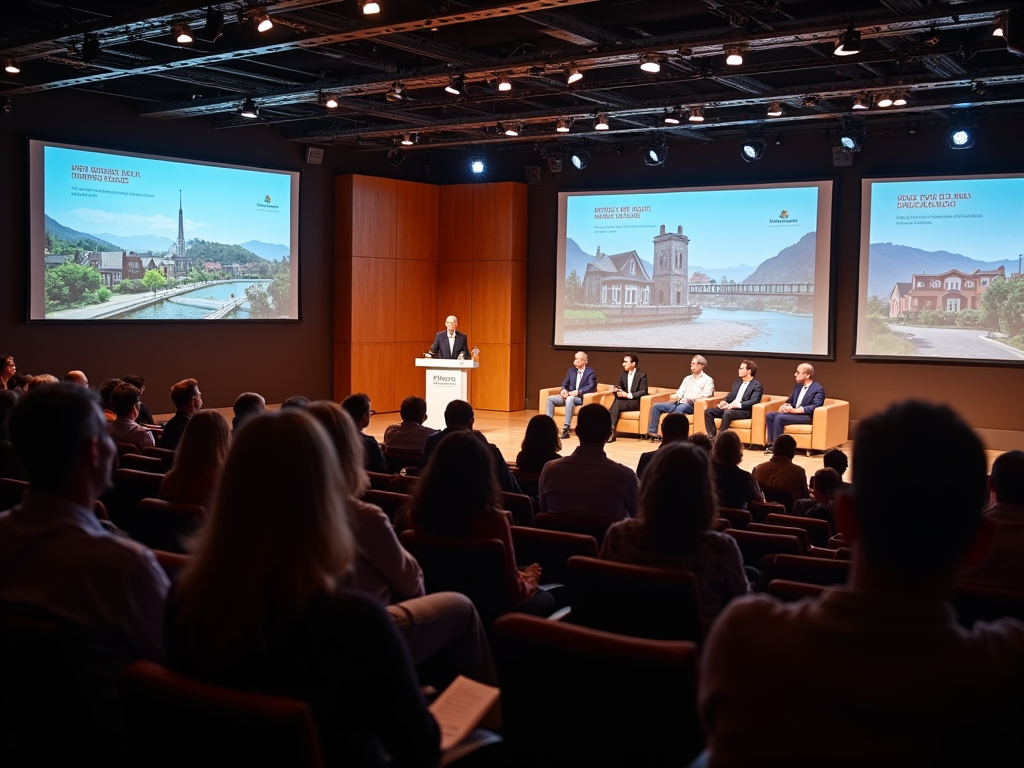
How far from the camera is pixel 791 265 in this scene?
1248 centimetres

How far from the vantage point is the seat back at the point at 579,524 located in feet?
12.7

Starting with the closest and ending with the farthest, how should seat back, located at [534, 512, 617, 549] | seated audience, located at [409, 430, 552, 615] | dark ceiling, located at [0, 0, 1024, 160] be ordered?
seated audience, located at [409, 430, 552, 615]
seat back, located at [534, 512, 617, 549]
dark ceiling, located at [0, 0, 1024, 160]

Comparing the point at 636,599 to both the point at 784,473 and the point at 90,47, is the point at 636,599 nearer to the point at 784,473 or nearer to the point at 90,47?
the point at 784,473

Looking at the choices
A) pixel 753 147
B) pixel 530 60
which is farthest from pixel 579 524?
pixel 753 147

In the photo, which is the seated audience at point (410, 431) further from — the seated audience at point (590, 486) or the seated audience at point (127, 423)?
the seated audience at point (590, 486)

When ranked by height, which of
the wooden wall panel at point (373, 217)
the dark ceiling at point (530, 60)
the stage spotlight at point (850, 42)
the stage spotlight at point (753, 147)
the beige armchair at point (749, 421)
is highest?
the dark ceiling at point (530, 60)

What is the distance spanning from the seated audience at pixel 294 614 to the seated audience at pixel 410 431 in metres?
4.82

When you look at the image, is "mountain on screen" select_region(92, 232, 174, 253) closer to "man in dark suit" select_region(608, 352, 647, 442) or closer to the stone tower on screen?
"man in dark suit" select_region(608, 352, 647, 442)

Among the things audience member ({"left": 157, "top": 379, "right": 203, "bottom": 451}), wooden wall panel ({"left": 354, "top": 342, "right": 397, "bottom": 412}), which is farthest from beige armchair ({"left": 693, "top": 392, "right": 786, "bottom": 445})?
audience member ({"left": 157, "top": 379, "right": 203, "bottom": 451})

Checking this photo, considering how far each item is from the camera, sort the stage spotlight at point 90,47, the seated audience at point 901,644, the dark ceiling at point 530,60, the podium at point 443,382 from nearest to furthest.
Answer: the seated audience at point 901,644
the dark ceiling at point 530,60
the stage spotlight at point 90,47
the podium at point 443,382

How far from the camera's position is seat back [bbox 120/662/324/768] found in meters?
1.51

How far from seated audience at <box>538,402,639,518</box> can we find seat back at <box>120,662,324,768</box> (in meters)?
2.80

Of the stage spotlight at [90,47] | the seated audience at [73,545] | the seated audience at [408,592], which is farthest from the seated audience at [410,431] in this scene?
the seated audience at [73,545]

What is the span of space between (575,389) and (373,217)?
13.3ft
